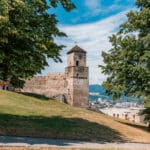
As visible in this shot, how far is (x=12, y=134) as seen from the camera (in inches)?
968

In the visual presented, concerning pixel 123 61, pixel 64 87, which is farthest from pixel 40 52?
pixel 64 87

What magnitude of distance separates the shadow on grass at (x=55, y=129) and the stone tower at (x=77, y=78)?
59.0 meters

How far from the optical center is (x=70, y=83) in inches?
3617

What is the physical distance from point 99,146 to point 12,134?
5.30 meters

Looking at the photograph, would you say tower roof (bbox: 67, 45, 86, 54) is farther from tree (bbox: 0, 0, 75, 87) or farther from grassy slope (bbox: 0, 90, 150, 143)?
tree (bbox: 0, 0, 75, 87)

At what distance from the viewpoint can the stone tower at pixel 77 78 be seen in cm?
9106

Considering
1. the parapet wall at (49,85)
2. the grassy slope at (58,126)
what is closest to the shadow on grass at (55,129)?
the grassy slope at (58,126)

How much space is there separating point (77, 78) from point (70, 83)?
209 centimetres

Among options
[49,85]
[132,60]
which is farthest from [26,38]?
[49,85]

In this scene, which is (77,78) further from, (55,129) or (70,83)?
(55,129)

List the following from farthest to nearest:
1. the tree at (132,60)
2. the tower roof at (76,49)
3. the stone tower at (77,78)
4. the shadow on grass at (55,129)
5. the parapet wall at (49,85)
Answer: the tower roof at (76,49), the stone tower at (77,78), the parapet wall at (49,85), the tree at (132,60), the shadow on grass at (55,129)

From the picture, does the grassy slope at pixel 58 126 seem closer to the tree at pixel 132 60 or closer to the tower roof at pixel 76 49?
the tree at pixel 132 60

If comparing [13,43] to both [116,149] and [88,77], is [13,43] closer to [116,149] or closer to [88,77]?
[116,149]

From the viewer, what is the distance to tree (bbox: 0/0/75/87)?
20.4m
